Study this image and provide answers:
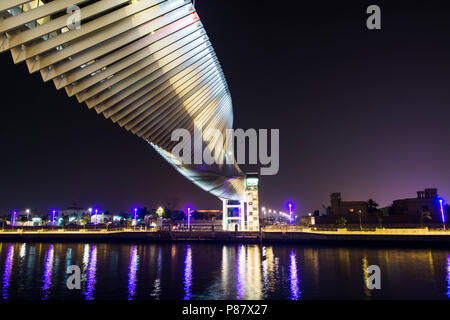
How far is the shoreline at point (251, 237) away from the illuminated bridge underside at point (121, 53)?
34416 mm

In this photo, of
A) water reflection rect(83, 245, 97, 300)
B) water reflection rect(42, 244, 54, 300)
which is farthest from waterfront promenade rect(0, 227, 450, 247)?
water reflection rect(42, 244, 54, 300)

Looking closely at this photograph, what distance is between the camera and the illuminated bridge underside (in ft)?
25.9

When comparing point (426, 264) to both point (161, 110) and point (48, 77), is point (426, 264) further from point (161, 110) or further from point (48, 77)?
Result: point (48, 77)

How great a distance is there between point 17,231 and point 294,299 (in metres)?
60.0

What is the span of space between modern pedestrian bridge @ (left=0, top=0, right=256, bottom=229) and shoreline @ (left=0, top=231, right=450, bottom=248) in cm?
3443

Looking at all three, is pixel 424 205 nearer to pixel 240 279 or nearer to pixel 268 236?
pixel 268 236

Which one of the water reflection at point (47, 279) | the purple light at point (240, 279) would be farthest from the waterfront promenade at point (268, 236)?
the water reflection at point (47, 279)

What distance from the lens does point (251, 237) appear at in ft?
156

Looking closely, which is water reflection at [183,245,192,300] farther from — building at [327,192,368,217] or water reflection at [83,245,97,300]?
building at [327,192,368,217]

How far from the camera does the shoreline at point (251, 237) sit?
40344mm

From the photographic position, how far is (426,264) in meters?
26.4

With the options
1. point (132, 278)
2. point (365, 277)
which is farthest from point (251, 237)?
point (132, 278)

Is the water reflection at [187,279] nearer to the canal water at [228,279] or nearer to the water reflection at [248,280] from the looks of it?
the canal water at [228,279]
